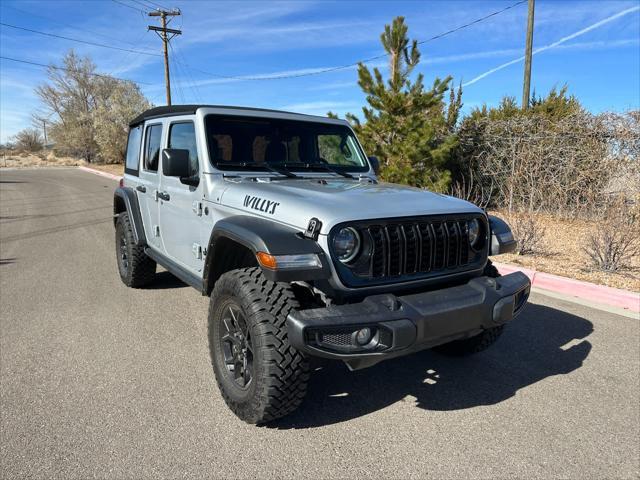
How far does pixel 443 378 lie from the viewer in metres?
3.40

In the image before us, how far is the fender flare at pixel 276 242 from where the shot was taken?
2.36 m

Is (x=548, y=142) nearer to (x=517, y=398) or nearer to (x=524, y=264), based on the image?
(x=524, y=264)

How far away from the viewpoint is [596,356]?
3783 mm

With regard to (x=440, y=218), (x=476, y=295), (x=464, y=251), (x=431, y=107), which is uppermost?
(x=431, y=107)

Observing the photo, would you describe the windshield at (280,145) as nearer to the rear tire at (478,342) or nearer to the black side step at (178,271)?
the black side step at (178,271)

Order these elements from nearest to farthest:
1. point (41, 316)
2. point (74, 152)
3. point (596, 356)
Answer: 1. point (596, 356)
2. point (41, 316)
3. point (74, 152)

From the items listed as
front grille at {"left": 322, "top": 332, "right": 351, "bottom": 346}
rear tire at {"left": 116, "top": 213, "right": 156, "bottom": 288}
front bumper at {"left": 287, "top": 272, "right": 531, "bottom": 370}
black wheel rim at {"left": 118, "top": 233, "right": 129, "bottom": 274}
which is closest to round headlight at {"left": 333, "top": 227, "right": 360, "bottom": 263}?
front bumper at {"left": 287, "top": 272, "right": 531, "bottom": 370}

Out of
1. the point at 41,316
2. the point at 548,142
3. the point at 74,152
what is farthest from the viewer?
the point at 74,152

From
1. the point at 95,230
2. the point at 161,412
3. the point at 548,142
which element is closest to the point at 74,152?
the point at 95,230

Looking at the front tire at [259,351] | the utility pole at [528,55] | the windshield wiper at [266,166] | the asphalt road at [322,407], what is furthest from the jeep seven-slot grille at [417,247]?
the utility pole at [528,55]

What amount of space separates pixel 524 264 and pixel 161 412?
533cm

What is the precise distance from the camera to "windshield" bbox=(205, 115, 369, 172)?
142 inches

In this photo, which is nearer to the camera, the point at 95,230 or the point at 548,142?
the point at 95,230

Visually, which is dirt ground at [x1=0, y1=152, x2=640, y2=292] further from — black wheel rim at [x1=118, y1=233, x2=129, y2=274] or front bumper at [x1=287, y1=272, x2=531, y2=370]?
black wheel rim at [x1=118, y1=233, x2=129, y2=274]
